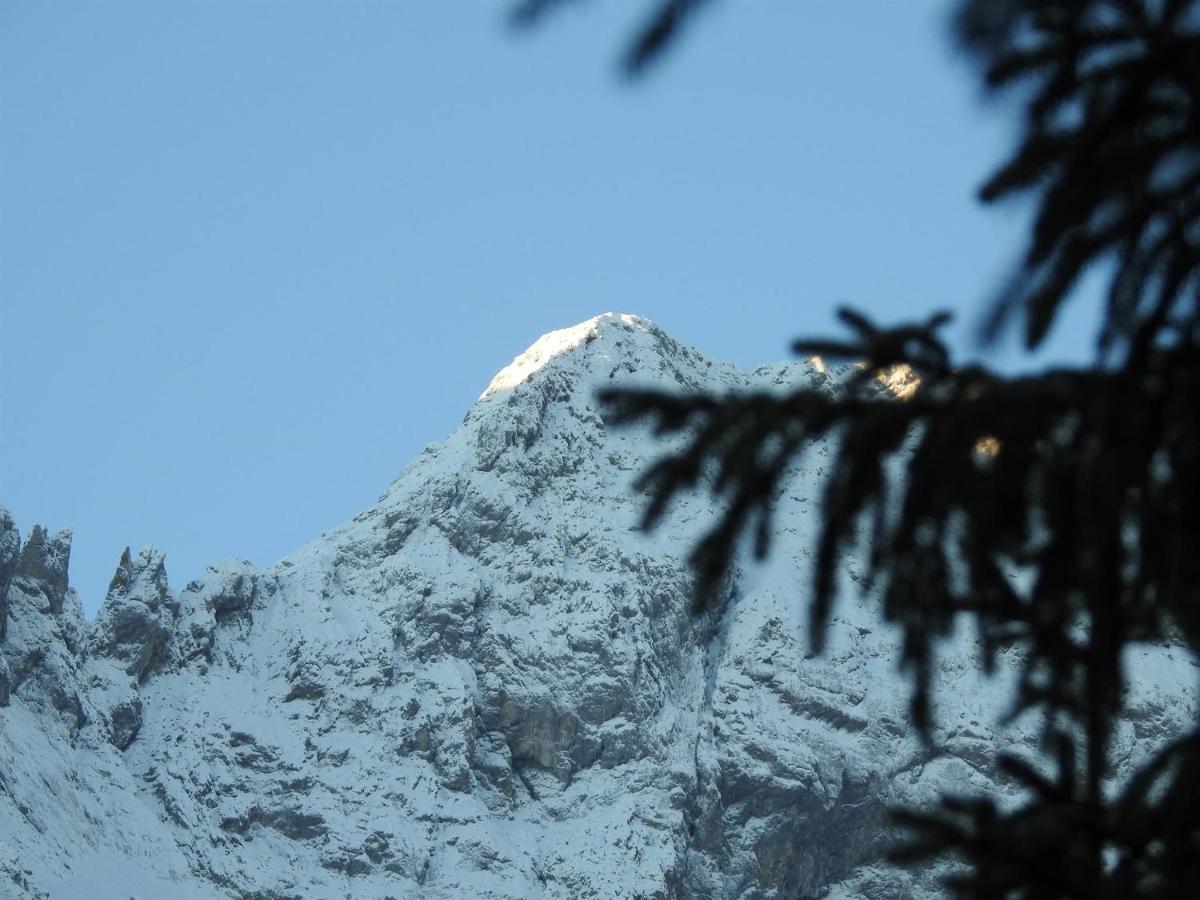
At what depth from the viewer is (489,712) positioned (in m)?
106

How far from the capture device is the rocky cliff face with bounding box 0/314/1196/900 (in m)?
98.8

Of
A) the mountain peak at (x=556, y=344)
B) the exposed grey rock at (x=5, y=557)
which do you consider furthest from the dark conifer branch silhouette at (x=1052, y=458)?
the mountain peak at (x=556, y=344)

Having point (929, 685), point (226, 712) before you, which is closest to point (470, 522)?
point (226, 712)

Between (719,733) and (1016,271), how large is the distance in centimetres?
9988

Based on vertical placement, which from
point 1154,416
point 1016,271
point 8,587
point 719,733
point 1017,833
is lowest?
point 1017,833

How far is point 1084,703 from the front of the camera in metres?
7.36

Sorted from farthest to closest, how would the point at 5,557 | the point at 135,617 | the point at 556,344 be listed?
Answer: the point at 556,344, the point at 135,617, the point at 5,557

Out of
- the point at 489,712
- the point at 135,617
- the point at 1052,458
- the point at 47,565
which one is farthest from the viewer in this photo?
the point at 489,712

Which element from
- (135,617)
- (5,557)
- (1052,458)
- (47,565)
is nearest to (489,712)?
(135,617)

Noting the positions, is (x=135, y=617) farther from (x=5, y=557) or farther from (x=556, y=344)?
(x=556, y=344)

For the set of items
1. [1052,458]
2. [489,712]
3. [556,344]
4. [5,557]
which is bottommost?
[1052,458]

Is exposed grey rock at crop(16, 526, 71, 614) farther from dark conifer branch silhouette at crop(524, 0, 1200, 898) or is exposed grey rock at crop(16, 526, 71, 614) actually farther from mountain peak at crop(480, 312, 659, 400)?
dark conifer branch silhouette at crop(524, 0, 1200, 898)

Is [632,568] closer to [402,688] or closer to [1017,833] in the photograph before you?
[402,688]

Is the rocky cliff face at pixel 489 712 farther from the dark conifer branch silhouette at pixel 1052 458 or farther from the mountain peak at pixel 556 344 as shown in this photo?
the dark conifer branch silhouette at pixel 1052 458
